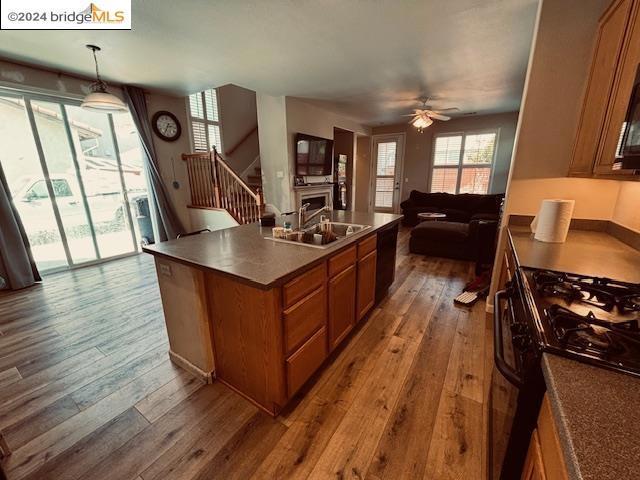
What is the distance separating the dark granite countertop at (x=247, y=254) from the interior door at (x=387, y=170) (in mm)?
5807

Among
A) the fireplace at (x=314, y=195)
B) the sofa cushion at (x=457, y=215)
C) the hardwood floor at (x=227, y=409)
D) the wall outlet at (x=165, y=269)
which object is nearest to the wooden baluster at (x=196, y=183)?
the fireplace at (x=314, y=195)

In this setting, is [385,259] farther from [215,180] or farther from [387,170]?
[387,170]

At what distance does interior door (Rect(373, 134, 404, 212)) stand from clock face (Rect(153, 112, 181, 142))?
5158 millimetres

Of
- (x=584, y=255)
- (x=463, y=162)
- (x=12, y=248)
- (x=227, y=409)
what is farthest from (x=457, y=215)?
(x=12, y=248)

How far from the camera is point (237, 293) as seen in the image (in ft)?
4.72

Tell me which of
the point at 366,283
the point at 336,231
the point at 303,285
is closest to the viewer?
the point at 303,285

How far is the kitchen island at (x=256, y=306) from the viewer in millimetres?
1370

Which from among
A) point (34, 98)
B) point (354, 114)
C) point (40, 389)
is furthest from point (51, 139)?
point (354, 114)

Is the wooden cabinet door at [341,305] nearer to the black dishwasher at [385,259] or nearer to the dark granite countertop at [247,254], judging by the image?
the dark granite countertop at [247,254]

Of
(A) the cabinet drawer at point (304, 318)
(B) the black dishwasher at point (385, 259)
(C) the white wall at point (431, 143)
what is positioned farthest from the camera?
(C) the white wall at point (431, 143)

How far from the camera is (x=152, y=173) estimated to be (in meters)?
4.37

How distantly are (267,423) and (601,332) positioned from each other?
155 centimetres

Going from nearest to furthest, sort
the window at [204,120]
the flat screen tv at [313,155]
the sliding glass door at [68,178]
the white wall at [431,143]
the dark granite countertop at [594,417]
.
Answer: the dark granite countertop at [594,417]
the sliding glass door at [68,178]
the flat screen tv at [313,155]
the window at [204,120]
the white wall at [431,143]

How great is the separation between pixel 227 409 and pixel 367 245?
4.96 ft
